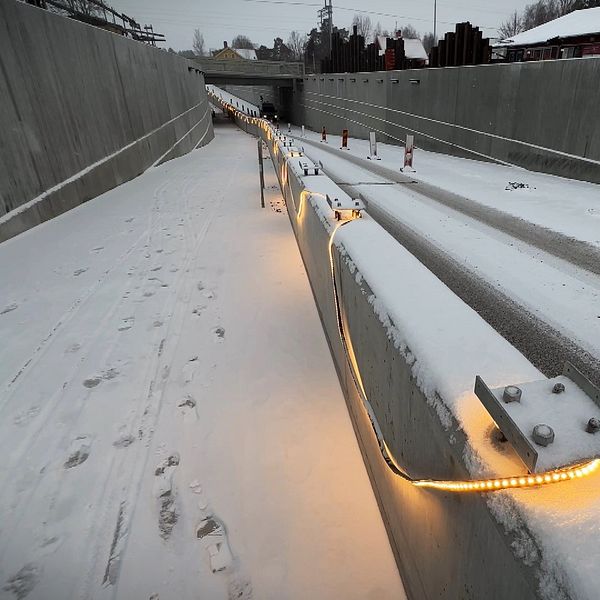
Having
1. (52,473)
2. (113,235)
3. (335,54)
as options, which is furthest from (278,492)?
(335,54)

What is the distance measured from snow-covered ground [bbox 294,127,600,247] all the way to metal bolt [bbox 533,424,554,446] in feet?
19.4

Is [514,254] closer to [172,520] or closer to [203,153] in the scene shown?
[172,520]

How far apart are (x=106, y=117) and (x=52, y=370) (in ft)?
36.9

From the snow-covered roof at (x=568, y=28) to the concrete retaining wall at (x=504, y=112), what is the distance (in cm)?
1509

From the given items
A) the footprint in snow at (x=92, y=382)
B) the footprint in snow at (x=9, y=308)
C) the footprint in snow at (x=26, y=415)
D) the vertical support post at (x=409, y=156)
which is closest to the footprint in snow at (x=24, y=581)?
the footprint in snow at (x=26, y=415)

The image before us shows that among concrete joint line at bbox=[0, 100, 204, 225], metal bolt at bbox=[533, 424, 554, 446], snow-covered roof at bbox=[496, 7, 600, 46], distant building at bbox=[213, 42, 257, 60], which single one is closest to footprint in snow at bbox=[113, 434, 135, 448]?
metal bolt at bbox=[533, 424, 554, 446]

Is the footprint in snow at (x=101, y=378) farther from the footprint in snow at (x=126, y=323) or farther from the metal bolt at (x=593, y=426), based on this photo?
the metal bolt at (x=593, y=426)

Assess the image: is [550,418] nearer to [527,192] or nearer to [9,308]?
[9,308]

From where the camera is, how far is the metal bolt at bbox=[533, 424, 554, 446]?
1.32m

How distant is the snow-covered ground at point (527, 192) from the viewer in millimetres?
7215

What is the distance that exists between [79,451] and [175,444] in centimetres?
75

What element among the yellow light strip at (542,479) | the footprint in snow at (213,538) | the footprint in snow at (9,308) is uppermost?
the yellow light strip at (542,479)

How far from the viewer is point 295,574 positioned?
2.56 meters

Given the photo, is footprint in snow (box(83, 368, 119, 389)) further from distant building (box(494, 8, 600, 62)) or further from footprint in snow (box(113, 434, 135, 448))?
distant building (box(494, 8, 600, 62))
